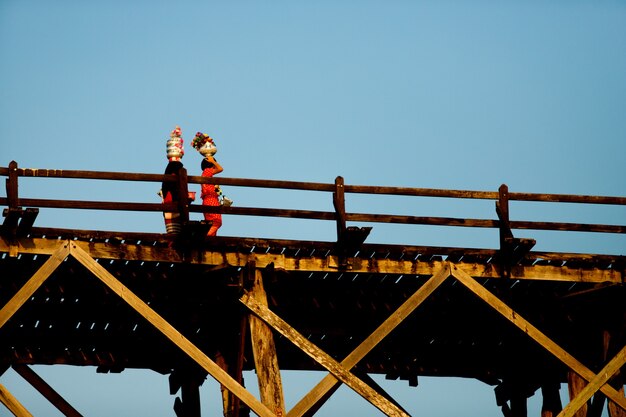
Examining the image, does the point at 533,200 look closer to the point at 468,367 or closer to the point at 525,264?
the point at 525,264

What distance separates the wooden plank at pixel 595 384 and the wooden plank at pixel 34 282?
273 inches

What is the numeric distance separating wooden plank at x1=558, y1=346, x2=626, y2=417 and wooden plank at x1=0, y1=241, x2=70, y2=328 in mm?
6934

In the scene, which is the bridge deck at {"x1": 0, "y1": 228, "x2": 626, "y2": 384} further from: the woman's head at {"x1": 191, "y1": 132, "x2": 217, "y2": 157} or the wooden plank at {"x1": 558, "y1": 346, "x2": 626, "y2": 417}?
the woman's head at {"x1": 191, "y1": 132, "x2": 217, "y2": 157}

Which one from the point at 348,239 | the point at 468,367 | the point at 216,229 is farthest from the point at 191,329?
the point at 468,367

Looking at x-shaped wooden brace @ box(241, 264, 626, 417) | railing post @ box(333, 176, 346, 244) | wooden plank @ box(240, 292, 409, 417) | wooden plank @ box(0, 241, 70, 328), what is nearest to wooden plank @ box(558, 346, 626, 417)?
x-shaped wooden brace @ box(241, 264, 626, 417)

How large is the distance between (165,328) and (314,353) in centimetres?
196

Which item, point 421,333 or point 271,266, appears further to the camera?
point 421,333

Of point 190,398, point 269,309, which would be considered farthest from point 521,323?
point 190,398

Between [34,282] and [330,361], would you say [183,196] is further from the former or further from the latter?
[330,361]

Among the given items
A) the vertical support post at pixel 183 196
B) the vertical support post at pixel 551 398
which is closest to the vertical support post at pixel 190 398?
the vertical support post at pixel 183 196

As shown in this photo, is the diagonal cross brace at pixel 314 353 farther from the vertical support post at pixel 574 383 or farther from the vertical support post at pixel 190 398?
the vertical support post at pixel 574 383

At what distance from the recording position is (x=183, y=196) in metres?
21.4

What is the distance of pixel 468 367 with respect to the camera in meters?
25.4

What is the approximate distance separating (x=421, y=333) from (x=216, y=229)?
360cm
